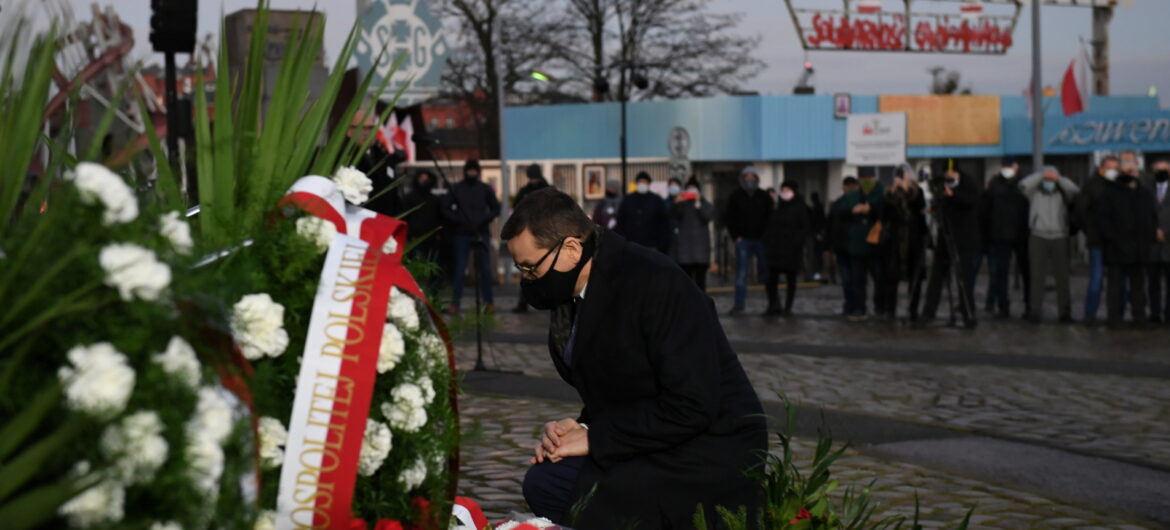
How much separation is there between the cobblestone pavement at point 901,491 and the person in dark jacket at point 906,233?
949 centimetres

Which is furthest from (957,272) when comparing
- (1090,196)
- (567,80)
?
(567,80)

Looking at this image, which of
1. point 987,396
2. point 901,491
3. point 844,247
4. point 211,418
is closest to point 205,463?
point 211,418

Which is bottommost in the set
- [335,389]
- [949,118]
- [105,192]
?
[335,389]

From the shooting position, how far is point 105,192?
228cm

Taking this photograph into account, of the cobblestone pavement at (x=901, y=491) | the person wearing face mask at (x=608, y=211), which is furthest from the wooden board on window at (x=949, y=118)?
the cobblestone pavement at (x=901, y=491)

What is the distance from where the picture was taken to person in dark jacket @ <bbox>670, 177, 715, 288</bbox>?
65.3 feet

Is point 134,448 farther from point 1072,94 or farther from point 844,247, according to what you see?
point 1072,94

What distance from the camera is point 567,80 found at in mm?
49125

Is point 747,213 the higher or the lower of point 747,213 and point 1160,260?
the higher

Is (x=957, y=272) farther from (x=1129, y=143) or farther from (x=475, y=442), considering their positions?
(x=1129, y=143)

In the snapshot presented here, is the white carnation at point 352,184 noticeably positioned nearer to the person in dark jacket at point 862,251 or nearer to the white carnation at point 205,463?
the white carnation at point 205,463

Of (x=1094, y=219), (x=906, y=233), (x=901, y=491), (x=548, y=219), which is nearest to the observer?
(x=548, y=219)

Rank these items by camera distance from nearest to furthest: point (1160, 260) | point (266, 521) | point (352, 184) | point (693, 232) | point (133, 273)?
point (133, 273) → point (266, 521) → point (352, 184) → point (1160, 260) → point (693, 232)

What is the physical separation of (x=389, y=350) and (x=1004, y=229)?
16.9m
